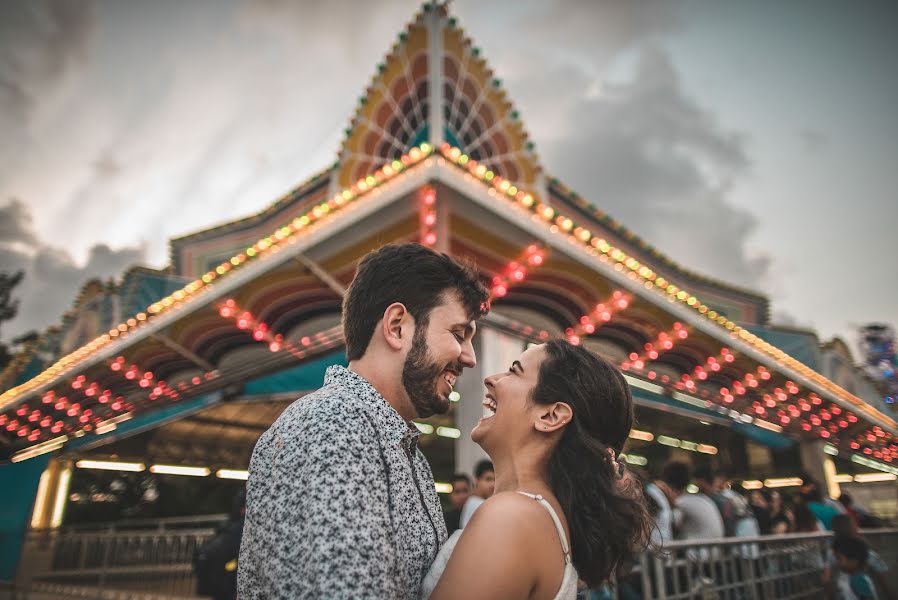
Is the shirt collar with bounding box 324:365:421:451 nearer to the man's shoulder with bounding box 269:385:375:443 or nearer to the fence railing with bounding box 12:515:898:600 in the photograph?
the man's shoulder with bounding box 269:385:375:443

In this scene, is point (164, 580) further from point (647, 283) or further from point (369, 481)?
point (369, 481)

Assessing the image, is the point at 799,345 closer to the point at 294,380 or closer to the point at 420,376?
the point at 294,380

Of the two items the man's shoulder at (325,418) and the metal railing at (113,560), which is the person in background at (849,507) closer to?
the man's shoulder at (325,418)

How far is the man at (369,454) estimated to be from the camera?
974mm

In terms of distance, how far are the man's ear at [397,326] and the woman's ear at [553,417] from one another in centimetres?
55

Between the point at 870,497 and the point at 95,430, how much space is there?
87.9 ft

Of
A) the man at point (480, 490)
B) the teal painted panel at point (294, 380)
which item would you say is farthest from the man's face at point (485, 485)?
the teal painted panel at point (294, 380)

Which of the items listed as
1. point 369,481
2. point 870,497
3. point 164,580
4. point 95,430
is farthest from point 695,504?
point 870,497

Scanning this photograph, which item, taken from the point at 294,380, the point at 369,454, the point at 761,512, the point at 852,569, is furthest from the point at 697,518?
the point at 294,380

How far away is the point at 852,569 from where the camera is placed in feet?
15.2

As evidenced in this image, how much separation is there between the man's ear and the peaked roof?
453 centimetres

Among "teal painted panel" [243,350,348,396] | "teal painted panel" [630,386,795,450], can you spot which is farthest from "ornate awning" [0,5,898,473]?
"teal painted panel" [630,386,795,450]

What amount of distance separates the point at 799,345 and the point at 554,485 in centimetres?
1702

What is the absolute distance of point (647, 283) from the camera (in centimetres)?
726
